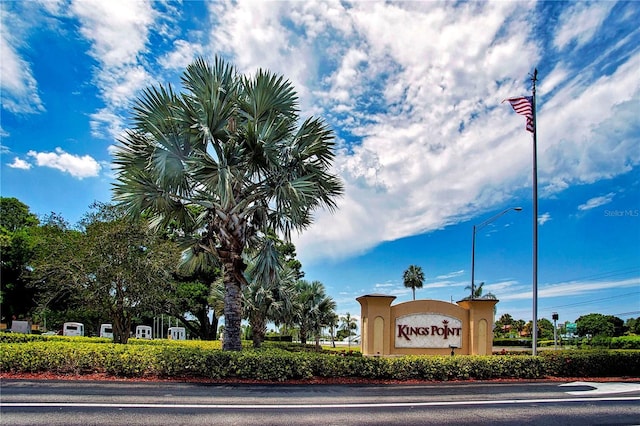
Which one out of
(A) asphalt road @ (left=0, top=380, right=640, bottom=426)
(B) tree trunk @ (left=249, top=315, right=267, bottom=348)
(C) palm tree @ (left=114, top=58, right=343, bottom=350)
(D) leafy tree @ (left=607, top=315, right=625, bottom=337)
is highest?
(C) palm tree @ (left=114, top=58, right=343, bottom=350)

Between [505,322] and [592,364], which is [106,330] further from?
[505,322]

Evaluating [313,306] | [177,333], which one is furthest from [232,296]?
[177,333]

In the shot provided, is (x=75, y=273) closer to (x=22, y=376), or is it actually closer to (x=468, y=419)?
(x=22, y=376)

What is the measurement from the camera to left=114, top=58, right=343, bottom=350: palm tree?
12562 mm

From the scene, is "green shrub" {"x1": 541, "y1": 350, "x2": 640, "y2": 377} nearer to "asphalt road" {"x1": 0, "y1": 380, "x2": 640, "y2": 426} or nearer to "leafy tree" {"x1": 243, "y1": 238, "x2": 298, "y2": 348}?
"asphalt road" {"x1": 0, "y1": 380, "x2": 640, "y2": 426}

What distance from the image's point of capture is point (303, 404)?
860cm

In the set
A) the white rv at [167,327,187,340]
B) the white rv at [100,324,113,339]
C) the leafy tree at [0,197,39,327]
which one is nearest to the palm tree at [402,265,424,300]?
the white rv at [167,327,187,340]

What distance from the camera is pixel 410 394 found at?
10.1 meters

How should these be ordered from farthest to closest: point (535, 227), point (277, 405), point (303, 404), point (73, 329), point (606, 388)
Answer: point (73, 329) < point (535, 227) < point (606, 388) < point (303, 404) < point (277, 405)

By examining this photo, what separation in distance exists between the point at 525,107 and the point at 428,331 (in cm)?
928

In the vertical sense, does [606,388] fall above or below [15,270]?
below

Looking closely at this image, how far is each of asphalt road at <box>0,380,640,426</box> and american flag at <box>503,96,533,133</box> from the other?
31.5 ft

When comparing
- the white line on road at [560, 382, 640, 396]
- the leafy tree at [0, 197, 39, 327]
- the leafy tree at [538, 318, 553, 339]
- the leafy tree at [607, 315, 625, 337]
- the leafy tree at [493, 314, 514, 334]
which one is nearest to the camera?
the white line on road at [560, 382, 640, 396]

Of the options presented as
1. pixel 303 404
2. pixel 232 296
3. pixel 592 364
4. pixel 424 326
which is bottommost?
pixel 592 364
